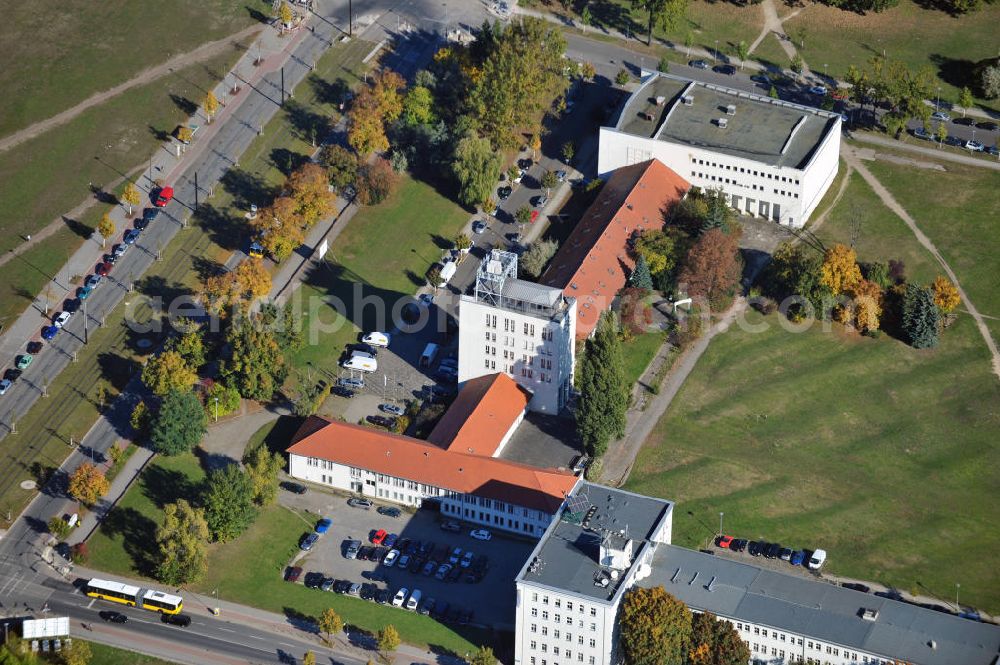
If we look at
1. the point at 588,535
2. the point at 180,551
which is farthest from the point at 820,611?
the point at 180,551

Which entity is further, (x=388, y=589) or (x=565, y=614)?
(x=388, y=589)

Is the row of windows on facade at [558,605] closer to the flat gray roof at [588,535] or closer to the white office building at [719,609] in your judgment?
the white office building at [719,609]

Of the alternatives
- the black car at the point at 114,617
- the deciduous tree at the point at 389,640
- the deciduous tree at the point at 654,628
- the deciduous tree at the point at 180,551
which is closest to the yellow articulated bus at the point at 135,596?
the black car at the point at 114,617

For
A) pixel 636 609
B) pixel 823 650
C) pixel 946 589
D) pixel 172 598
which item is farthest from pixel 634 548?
pixel 172 598

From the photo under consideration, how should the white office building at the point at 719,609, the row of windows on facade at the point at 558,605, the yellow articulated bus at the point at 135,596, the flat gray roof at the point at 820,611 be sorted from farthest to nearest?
the yellow articulated bus at the point at 135,596 → the row of windows on facade at the point at 558,605 → the white office building at the point at 719,609 → the flat gray roof at the point at 820,611

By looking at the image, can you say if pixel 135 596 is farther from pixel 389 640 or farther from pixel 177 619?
pixel 389 640

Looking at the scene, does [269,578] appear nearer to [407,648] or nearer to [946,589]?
[407,648]
